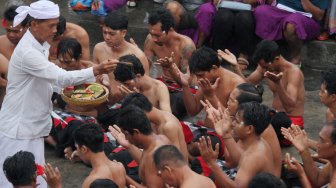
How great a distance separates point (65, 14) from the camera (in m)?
13.0

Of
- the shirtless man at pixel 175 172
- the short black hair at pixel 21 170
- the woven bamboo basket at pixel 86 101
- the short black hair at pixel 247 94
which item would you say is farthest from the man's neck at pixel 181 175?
the woven bamboo basket at pixel 86 101

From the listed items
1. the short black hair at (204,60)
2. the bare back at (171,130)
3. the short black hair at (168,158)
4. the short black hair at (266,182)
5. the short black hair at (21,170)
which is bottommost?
the bare back at (171,130)

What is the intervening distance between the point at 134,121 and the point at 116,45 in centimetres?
295

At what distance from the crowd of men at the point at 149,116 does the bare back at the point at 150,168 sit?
0.01 m

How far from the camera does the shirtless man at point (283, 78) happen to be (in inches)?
344

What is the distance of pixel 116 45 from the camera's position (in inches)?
382

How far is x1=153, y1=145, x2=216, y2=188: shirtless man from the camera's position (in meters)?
6.20

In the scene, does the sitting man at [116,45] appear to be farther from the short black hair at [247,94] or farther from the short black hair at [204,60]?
the short black hair at [247,94]

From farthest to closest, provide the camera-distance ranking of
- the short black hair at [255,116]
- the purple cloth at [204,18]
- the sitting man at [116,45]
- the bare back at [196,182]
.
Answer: the purple cloth at [204,18], the sitting man at [116,45], the short black hair at [255,116], the bare back at [196,182]

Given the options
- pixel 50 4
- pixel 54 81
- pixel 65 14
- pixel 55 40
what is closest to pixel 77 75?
pixel 54 81

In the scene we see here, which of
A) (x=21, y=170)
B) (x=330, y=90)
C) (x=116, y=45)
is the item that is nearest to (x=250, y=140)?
(x=330, y=90)

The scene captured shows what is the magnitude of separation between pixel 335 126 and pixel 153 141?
5.13 feet

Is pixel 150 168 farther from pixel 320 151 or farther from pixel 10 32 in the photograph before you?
pixel 10 32

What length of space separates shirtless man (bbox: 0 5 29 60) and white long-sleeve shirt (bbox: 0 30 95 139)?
1.73 meters
